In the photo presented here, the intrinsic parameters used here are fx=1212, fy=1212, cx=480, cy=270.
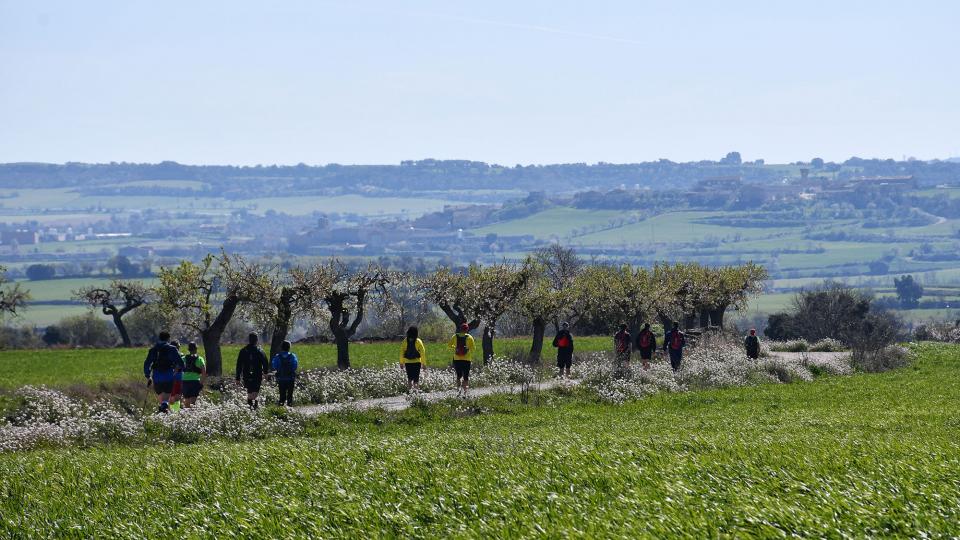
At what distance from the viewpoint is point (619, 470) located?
13781 millimetres

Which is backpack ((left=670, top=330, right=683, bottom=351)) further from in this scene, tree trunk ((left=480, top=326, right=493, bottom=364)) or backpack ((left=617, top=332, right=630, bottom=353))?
tree trunk ((left=480, top=326, right=493, bottom=364))

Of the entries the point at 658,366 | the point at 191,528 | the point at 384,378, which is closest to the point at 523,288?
the point at 658,366

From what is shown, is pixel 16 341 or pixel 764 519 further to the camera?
pixel 16 341

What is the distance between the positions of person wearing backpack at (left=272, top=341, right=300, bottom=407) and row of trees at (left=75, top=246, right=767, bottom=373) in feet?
39.0

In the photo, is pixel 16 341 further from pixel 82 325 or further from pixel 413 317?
pixel 413 317

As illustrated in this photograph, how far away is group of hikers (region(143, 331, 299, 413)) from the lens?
2570cm

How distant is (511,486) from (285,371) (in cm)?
1404

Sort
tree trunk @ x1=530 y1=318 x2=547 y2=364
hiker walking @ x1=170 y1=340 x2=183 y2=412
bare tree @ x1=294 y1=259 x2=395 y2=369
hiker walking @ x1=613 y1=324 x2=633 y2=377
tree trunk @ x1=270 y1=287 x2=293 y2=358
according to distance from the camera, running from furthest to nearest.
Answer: tree trunk @ x1=530 y1=318 x2=547 y2=364
bare tree @ x1=294 y1=259 x2=395 y2=369
tree trunk @ x1=270 y1=287 x2=293 y2=358
hiker walking @ x1=613 y1=324 x2=633 y2=377
hiker walking @ x1=170 y1=340 x2=183 y2=412

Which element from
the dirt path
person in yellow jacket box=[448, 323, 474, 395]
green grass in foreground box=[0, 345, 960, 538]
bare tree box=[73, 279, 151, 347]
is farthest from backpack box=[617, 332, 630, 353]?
bare tree box=[73, 279, 151, 347]

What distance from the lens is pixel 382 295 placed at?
134 ft

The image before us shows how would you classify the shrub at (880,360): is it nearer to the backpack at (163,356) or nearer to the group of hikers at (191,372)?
the group of hikers at (191,372)

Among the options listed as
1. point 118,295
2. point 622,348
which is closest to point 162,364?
point 622,348

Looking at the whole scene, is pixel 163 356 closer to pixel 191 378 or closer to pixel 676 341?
pixel 191 378

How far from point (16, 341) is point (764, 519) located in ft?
245
